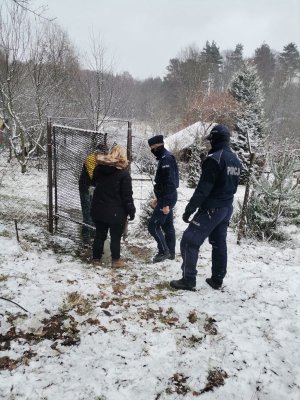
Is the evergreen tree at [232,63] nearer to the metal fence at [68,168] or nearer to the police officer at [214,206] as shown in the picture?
the metal fence at [68,168]

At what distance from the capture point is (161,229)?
491 centimetres

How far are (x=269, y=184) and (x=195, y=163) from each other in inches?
367

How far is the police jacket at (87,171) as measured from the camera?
15.6ft

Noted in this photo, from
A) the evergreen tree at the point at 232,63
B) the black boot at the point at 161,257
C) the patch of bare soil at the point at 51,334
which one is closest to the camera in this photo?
the patch of bare soil at the point at 51,334

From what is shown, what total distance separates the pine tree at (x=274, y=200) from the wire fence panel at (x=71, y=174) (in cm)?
329

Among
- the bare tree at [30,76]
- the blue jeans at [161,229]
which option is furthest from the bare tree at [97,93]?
the blue jeans at [161,229]

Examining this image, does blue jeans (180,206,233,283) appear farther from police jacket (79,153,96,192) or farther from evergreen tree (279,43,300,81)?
evergreen tree (279,43,300,81)

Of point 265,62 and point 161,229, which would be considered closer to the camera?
point 161,229

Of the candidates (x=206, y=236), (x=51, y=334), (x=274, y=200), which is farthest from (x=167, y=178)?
(x=274, y=200)

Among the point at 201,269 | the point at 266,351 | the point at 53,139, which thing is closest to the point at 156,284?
the point at 201,269

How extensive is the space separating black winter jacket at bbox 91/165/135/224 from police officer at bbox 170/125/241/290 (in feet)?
3.25

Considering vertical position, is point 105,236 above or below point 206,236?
below

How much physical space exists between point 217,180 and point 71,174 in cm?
286

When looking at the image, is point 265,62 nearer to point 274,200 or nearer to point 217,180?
point 274,200
